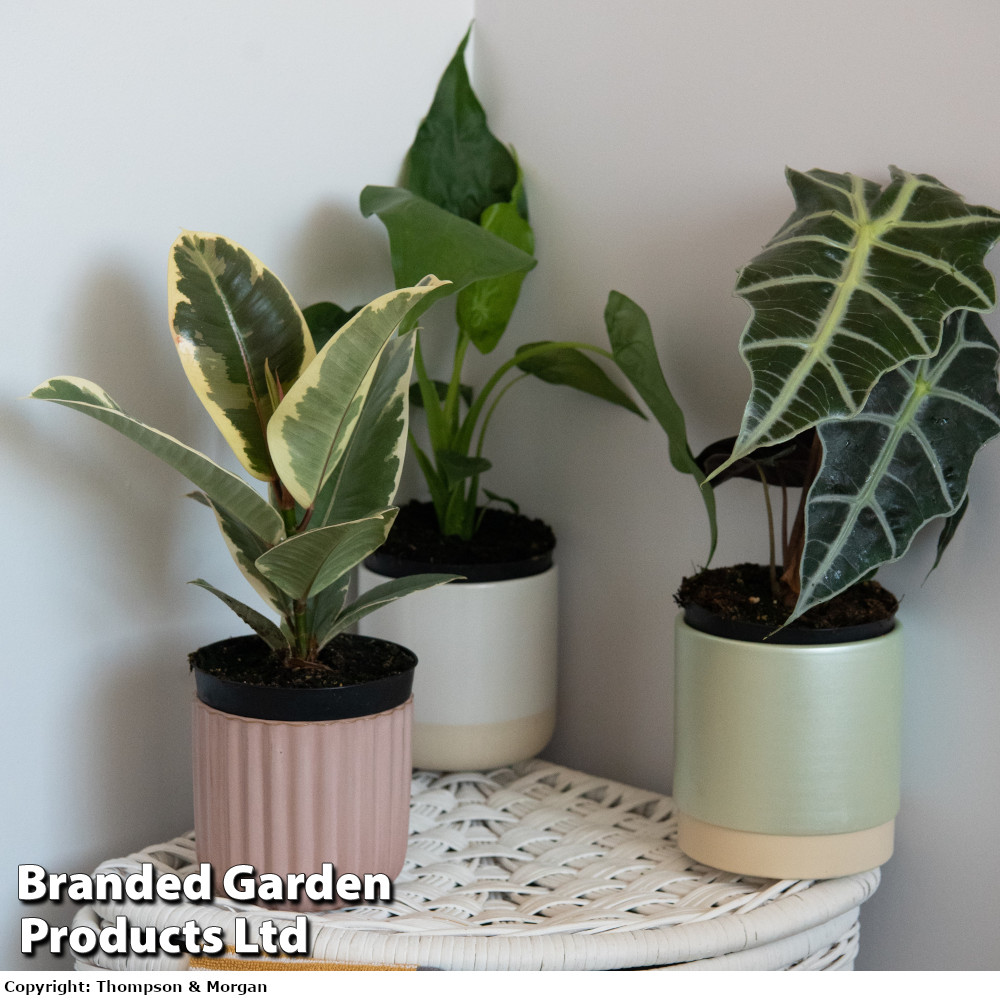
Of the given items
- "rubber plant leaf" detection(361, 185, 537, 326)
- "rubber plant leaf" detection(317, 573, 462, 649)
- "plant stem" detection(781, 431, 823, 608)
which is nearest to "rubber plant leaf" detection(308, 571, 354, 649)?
"rubber plant leaf" detection(317, 573, 462, 649)

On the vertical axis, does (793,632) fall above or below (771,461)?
below

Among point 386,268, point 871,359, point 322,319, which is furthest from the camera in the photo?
point 386,268

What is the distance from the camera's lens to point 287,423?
736 millimetres

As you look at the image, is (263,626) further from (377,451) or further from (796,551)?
(796,551)

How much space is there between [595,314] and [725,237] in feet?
0.52

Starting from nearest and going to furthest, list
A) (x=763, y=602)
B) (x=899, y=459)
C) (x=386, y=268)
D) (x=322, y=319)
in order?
(x=899, y=459), (x=763, y=602), (x=322, y=319), (x=386, y=268)

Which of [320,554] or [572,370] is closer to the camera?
[320,554]

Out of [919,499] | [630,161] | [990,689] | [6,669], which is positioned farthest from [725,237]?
[6,669]

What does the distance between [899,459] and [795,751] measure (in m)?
0.23

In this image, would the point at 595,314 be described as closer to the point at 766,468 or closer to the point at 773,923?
the point at 766,468

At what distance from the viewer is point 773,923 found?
2.54ft

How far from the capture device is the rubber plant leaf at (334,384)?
0.73 meters

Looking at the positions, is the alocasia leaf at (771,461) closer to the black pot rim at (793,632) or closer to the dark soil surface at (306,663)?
the black pot rim at (793,632)

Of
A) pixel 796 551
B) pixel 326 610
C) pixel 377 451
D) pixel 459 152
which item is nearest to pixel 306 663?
pixel 326 610
